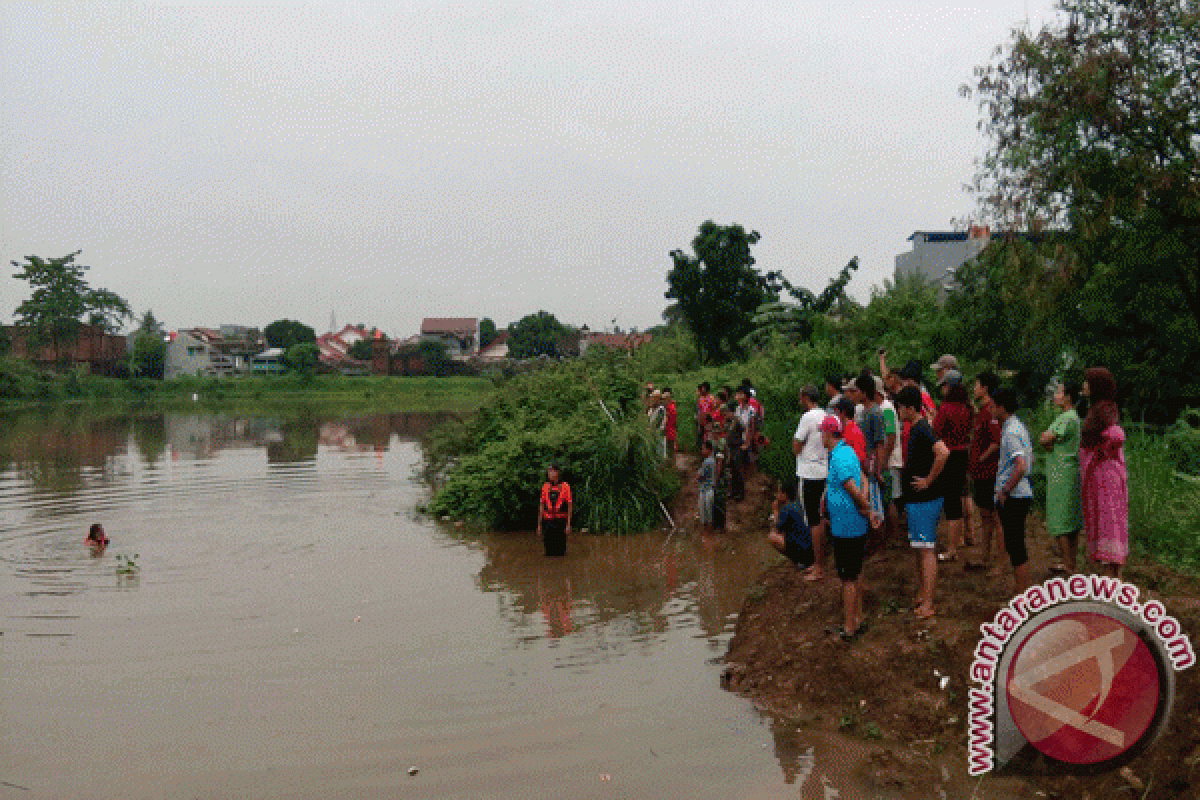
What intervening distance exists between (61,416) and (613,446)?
1835 inches

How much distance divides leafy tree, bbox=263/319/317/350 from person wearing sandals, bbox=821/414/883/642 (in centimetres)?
9665

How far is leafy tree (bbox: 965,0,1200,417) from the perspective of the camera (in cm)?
1517

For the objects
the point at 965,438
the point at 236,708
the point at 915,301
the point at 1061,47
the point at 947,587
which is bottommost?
the point at 236,708

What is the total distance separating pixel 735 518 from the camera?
14.8 meters

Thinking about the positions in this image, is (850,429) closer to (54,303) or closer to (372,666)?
(372,666)

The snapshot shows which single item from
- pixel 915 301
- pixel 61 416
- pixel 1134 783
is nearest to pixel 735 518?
pixel 915 301

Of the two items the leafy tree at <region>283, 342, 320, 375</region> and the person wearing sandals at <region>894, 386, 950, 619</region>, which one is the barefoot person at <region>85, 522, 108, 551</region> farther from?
the leafy tree at <region>283, 342, 320, 375</region>

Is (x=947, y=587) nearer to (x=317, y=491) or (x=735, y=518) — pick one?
(x=735, y=518)

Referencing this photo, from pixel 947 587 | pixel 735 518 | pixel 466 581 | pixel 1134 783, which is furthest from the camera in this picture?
pixel 735 518

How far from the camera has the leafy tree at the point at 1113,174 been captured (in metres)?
15.2

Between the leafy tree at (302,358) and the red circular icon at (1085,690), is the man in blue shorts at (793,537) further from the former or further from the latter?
the leafy tree at (302,358)

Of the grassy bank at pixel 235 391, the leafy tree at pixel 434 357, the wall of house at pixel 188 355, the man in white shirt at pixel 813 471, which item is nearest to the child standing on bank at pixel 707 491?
the man in white shirt at pixel 813 471

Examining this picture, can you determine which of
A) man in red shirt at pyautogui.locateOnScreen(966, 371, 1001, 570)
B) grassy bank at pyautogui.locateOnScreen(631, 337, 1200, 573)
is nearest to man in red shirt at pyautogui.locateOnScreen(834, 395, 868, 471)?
man in red shirt at pyautogui.locateOnScreen(966, 371, 1001, 570)

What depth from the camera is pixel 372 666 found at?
860 cm
